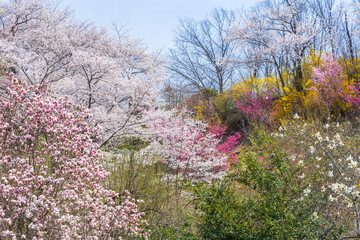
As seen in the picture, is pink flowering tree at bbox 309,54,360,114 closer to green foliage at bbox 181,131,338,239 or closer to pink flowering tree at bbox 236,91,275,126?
pink flowering tree at bbox 236,91,275,126

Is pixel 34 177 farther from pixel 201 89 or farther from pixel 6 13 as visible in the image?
pixel 201 89

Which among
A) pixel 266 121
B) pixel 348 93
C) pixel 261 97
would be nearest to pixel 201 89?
pixel 261 97

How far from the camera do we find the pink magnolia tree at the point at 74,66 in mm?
7555

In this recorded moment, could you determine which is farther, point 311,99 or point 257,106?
point 257,106

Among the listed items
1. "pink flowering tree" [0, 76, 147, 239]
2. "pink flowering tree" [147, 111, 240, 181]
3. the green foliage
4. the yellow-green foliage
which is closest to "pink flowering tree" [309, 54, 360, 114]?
the yellow-green foliage

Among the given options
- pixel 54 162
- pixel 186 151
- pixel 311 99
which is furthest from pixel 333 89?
pixel 54 162

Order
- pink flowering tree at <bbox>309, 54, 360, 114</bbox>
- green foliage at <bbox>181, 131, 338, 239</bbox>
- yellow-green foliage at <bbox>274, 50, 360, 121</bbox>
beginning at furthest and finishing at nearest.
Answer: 1. yellow-green foliage at <bbox>274, 50, 360, 121</bbox>
2. pink flowering tree at <bbox>309, 54, 360, 114</bbox>
3. green foliage at <bbox>181, 131, 338, 239</bbox>

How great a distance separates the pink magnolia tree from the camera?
7555 millimetres

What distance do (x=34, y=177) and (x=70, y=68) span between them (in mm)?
7775

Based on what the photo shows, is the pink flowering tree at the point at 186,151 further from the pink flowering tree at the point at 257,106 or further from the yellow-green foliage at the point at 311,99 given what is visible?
the pink flowering tree at the point at 257,106

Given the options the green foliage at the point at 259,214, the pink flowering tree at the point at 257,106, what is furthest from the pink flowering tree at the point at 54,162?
the pink flowering tree at the point at 257,106

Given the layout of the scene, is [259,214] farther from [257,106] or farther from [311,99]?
[257,106]

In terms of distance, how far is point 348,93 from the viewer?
11.2m

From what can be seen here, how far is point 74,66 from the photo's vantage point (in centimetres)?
883
